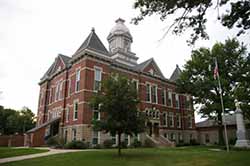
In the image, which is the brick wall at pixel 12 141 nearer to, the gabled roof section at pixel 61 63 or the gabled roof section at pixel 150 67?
the gabled roof section at pixel 61 63

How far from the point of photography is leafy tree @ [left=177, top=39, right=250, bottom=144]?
2992 centimetres

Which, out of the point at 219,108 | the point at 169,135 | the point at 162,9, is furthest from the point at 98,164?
the point at 169,135

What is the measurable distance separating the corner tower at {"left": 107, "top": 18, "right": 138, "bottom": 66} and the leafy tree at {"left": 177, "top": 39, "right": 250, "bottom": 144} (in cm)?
1362

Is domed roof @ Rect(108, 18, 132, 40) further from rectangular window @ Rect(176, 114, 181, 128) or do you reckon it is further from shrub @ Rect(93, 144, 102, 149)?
shrub @ Rect(93, 144, 102, 149)

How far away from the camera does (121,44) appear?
1700 inches

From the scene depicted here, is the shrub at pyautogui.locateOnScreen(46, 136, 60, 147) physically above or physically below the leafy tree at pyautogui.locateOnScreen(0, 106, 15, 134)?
below

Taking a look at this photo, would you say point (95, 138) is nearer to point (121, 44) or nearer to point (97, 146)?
point (97, 146)

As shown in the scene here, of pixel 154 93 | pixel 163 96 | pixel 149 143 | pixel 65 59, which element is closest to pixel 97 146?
pixel 149 143

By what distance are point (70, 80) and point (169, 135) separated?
19032 millimetres

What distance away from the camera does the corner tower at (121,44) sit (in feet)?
138

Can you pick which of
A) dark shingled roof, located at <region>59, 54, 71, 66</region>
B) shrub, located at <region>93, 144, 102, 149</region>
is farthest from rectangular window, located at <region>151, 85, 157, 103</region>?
dark shingled roof, located at <region>59, 54, 71, 66</region>

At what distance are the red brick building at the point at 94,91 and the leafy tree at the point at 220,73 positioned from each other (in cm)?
632

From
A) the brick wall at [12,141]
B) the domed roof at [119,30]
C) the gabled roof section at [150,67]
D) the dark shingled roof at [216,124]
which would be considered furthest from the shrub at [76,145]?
the dark shingled roof at [216,124]

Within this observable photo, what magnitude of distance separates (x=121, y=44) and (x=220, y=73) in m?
19.5
